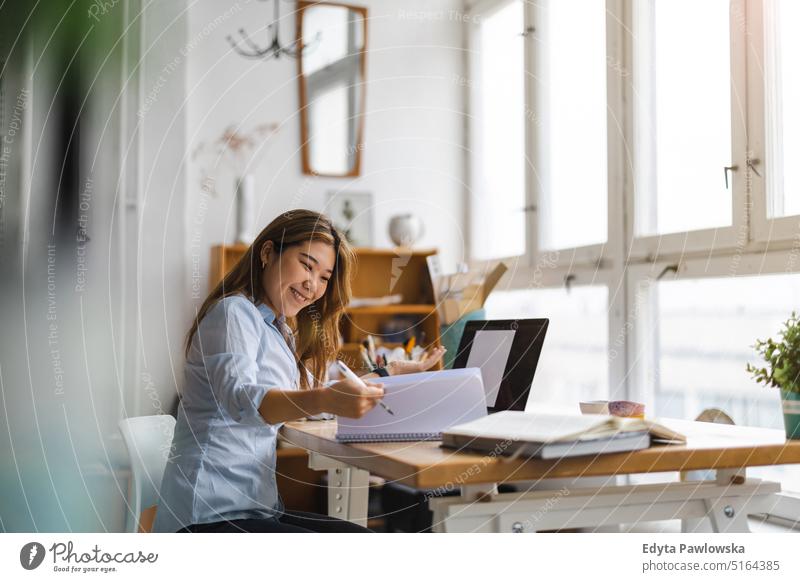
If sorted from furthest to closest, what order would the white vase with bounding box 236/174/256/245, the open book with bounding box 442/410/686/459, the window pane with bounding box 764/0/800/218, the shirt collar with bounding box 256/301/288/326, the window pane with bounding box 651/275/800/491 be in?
the white vase with bounding box 236/174/256/245, the window pane with bounding box 651/275/800/491, the window pane with bounding box 764/0/800/218, the shirt collar with bounding box 256/301/288/326, the open book with bounding box 442/410/686/459

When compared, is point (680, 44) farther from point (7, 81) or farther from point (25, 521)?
point (25, 521)

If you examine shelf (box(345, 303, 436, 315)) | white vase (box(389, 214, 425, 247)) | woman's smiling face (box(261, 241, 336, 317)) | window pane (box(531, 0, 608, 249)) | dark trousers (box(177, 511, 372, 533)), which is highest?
window pane (box(531, 0, 608, 249))

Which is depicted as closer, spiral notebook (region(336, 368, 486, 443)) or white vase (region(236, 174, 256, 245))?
spiral notebook (region(336, 368, 486, 443))

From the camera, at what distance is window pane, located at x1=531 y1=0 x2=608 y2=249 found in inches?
98.7

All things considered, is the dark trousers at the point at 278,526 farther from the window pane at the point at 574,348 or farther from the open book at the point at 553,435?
the window pane at the point at 574,348

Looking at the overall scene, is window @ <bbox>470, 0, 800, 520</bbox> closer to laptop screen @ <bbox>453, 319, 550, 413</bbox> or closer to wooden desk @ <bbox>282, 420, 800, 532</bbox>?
wooden desk @ <bbox>282, 420, 800, 532</bbox>

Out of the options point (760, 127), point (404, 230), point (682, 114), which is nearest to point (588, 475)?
point (760, 127)

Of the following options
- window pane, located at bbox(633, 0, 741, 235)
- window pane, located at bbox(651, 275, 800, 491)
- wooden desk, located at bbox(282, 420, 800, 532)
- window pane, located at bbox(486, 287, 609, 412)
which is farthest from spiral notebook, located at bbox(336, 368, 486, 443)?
window pane, located at bbox(486, 287, 609, 412)

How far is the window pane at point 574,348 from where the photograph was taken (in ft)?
8.79

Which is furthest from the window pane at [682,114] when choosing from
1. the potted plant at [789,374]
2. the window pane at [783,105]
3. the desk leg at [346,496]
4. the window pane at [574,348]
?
the desk leg at [346,496]

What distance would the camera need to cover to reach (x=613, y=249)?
2539mm

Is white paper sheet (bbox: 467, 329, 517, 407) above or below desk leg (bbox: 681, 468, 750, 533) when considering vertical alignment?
above

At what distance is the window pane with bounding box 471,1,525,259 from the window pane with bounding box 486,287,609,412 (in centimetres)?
35

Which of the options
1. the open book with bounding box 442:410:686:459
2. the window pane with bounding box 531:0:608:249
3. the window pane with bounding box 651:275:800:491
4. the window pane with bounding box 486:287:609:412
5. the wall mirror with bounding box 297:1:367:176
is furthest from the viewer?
the wall mirror with bounding box 297:1:367:176
